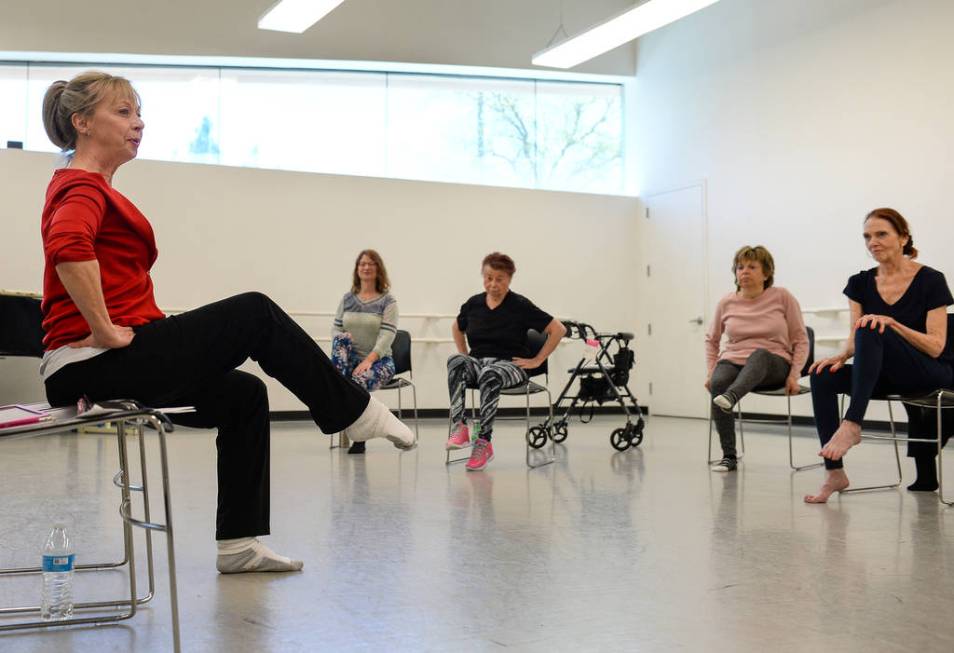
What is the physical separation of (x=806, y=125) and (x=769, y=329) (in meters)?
3.44

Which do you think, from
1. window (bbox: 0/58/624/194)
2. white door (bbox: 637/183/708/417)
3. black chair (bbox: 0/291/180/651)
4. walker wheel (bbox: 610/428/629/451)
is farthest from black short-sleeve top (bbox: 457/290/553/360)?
window (bbox: 0/58/624/194)

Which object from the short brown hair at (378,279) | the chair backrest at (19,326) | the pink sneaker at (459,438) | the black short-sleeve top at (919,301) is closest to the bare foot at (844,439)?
the black short-sleeve top at (919,301)

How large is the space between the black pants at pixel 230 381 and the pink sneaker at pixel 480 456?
7.32ft

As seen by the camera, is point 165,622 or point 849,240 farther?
point 849,240

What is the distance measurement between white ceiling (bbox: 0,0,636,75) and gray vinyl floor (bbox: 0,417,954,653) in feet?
14.7

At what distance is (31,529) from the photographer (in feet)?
9.27

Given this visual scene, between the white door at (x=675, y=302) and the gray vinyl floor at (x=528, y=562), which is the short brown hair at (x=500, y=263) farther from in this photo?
the white door at (x=675, y=302)

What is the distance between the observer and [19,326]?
19.2ft

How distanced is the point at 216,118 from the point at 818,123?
512 cm

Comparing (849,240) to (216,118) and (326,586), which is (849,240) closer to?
(216,118)

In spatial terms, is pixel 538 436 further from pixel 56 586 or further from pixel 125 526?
pixel 56 586

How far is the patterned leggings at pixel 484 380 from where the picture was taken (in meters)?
4.59

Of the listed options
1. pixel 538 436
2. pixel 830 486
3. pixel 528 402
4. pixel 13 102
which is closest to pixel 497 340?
pixel 528 402

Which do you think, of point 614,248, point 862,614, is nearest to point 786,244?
point 614,248
